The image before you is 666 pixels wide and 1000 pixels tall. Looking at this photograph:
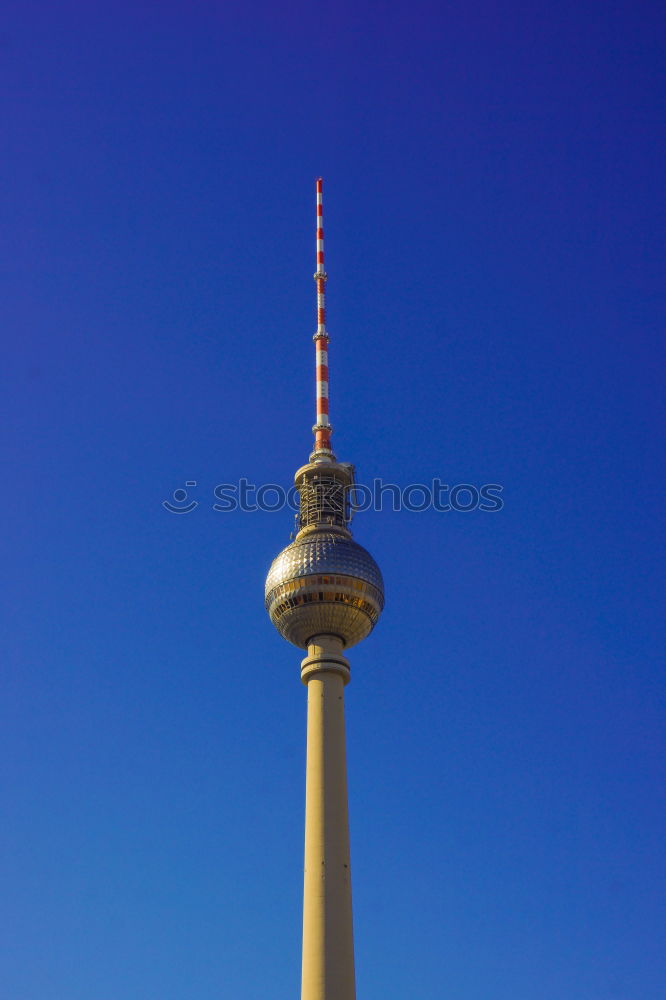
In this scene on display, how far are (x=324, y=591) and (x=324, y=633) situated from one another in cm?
330

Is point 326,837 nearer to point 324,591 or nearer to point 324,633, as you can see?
point 324,633

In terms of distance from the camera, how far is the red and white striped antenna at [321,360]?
272 ft

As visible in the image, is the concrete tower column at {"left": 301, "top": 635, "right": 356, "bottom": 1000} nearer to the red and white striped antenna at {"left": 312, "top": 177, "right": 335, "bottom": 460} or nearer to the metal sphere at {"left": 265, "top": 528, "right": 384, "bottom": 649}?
the metal sphere at {"left": 265, "top": 528, "right": 384, "bottom": 649}

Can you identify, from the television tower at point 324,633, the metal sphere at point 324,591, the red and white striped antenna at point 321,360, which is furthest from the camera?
the red and white striped antenna at point 321,360

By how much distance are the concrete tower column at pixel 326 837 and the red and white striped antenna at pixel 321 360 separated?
1639cm

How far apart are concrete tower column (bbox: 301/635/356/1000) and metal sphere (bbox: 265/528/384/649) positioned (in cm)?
135

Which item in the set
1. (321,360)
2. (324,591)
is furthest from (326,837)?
(321,360)

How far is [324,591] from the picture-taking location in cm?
7275

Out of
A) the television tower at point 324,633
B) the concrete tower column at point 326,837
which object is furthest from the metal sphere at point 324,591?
the concrete tower column at point 326,837

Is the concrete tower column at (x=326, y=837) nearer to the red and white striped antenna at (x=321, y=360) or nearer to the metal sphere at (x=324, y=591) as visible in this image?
the metal sphere at (x=324, y=591)

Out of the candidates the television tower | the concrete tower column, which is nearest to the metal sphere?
the television tower

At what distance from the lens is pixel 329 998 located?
5969 cm

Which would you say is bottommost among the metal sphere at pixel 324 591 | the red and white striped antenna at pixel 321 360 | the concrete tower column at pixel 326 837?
the concrete tower column at pixel 326 837

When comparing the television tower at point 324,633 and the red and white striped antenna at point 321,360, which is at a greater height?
the red and white striped antenna at point 321,360
